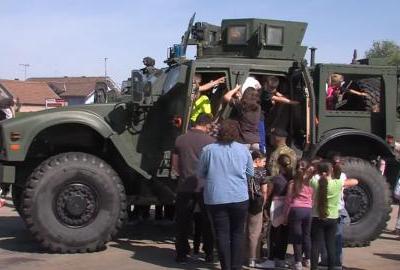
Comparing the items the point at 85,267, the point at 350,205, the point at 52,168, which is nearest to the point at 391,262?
the point at 350,205

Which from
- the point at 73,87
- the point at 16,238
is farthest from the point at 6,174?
the point at 73,87

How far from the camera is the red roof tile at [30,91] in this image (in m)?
56.2

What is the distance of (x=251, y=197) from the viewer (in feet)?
22.0

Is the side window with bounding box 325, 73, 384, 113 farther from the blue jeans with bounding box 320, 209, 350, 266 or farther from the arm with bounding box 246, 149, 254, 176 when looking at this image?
the arm with bounding box 246, 149, 254, 176

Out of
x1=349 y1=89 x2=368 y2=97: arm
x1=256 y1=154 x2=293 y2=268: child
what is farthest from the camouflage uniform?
x1=349 y1=89 x2=368 y2=97: arm

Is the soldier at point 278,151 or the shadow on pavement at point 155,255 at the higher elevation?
the soldier at point 278,151

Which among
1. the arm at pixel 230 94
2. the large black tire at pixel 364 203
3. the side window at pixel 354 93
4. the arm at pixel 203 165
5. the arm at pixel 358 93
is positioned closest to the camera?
the arm at pixel 203 165

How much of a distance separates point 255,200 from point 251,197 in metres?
0.08

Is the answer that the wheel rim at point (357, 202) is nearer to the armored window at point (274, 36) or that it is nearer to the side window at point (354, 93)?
the side window at point (354, 93)

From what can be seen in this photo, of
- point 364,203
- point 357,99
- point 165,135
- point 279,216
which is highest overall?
point 357,99

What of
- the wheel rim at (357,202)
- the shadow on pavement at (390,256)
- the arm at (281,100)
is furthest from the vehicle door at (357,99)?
the shadow on pavement at (390,256)

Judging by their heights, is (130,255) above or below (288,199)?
below

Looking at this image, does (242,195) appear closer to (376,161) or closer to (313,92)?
(313,92)

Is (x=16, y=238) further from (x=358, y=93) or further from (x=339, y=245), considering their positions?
(x=358, y=93)
